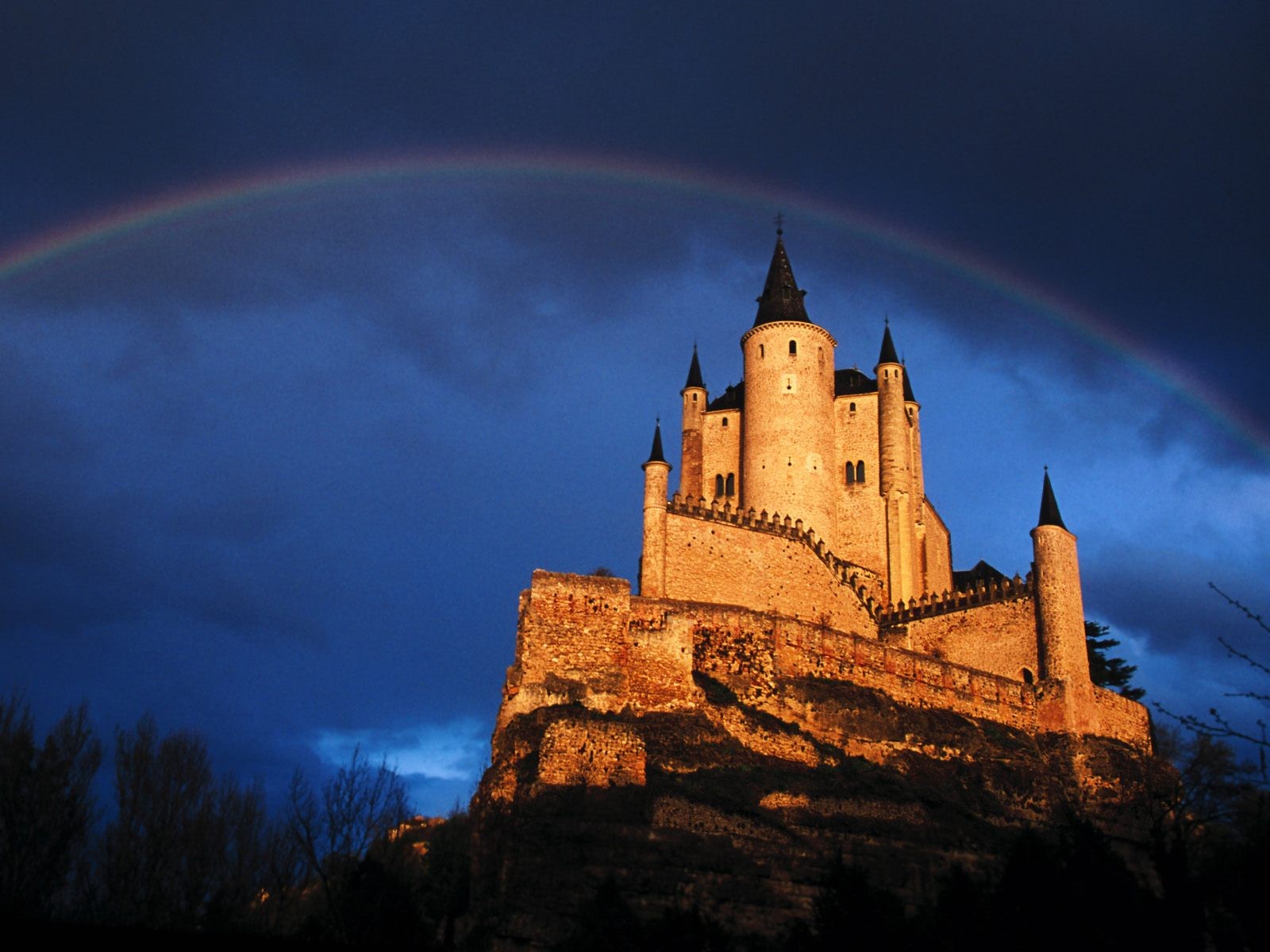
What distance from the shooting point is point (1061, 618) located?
2458 inches

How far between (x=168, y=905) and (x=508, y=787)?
11.2m

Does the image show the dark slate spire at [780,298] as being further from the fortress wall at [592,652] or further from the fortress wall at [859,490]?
the fortress wall at [592,652]

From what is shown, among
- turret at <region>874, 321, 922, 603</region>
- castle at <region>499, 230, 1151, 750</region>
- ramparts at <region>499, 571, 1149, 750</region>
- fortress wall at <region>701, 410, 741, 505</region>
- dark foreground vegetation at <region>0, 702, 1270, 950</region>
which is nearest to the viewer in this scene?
dark foreground vegetation at <region>0, 702, 1270, 950</region>

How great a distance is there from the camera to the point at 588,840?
1626 inches

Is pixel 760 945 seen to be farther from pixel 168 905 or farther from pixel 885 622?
pixel 885 622

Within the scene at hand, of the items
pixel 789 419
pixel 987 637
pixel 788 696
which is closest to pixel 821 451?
pixel 789 419

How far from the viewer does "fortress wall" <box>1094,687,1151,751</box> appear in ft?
201

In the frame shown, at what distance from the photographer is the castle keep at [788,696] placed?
4212 centimetres

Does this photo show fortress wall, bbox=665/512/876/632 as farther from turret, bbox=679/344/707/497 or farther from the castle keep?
turret, bbox=679/344/707/497

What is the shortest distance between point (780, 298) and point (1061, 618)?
26.7 metres

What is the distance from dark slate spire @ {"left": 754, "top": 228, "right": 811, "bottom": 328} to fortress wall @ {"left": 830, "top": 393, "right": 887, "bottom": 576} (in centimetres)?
599

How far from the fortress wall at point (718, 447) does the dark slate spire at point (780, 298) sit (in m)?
6.07

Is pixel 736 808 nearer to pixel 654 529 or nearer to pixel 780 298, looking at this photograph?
pixel 654 529

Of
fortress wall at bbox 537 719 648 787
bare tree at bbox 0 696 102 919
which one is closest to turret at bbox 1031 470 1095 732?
fortress wall at bbox 537 719 648 787
